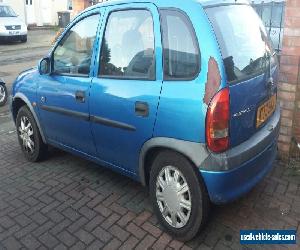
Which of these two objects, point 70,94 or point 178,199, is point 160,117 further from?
point 70,94

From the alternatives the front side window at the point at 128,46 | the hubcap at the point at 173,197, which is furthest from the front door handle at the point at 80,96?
the hubcap at the point at 173,197

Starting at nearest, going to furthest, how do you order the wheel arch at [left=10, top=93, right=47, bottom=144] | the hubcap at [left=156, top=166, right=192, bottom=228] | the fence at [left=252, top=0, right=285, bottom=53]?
the hubcap at [left=156, top=166, right=192, bottom=228] → the wheel arch at [left=10, top=93, right=47, bottom=144] → the fence at [left=252, top=0, right=285, bottom=53]

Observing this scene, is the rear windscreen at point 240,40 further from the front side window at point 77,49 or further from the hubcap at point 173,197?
the front side window at point 77,49

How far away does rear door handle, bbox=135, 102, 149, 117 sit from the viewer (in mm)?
3132

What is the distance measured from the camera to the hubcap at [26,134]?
487cm

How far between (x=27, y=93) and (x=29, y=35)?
60.2ft

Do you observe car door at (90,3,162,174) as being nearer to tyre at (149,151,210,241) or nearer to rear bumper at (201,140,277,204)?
tyre at (149,151,210,241)

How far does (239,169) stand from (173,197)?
60 cm

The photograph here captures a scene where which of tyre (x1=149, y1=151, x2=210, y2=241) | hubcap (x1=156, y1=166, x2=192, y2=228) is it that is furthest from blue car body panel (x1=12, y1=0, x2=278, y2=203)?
hubcap (x1=156, y1=166, x2=192, y2=228)

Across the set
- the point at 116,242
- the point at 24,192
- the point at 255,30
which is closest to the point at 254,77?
the point at 255,30

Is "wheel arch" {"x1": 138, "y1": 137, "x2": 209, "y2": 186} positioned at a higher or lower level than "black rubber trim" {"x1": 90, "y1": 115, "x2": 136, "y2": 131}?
lower

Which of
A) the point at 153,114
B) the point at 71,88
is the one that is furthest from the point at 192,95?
the point at 71,88

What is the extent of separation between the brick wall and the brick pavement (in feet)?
1.25

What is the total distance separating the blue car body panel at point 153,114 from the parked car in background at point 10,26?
570 inches
